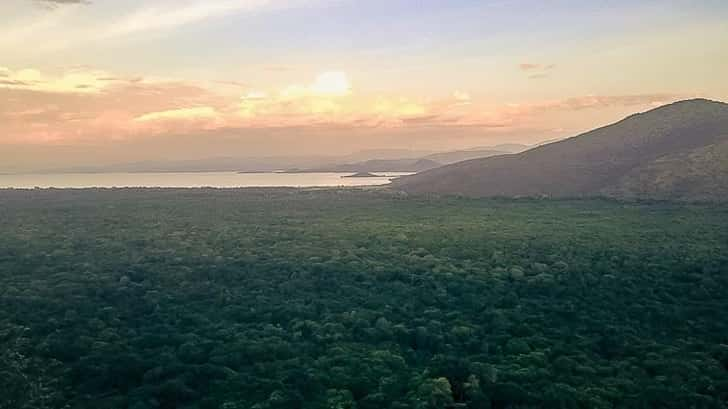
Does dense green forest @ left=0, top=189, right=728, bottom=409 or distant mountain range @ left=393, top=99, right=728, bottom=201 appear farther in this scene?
distant mountain range @ left=393, top=99, right=728, bottom=201

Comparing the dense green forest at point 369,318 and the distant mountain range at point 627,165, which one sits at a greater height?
the distant mountain range at point 627,165

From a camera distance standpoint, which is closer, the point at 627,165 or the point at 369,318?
the point at 369,318

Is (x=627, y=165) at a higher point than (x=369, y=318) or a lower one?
higher

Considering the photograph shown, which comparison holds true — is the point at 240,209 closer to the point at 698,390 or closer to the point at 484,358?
the point at 484,358

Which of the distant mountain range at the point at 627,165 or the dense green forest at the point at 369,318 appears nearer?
the dense green forest at the point at 369,318

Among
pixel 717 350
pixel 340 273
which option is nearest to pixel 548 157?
pixel 340 273
